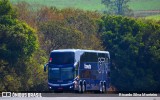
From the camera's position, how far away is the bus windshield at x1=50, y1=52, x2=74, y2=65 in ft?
92.3

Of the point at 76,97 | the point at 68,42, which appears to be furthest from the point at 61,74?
the point at 68,42

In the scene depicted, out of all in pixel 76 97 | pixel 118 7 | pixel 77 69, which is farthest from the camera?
pixel 118 7

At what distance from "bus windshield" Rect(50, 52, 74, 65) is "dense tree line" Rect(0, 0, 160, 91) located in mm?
143

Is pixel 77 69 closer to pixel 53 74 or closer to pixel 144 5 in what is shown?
pixel 53 74

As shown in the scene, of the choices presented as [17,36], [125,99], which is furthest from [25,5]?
[125,99]

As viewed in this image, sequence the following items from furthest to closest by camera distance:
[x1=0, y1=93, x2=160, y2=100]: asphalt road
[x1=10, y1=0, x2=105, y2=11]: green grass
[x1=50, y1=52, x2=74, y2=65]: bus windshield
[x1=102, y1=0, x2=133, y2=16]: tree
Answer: [x1=102, y1=0, x2=133, y2=16]: tree → [x1=10, y1=0, x2=105, y2=11]: green grass → [x1=50, y1=52, x2=74, y2=65]: bus windshield → [x1=0, y1=93, x2=160, y2=100]: asphalt road

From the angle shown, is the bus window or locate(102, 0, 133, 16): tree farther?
locate(102, 0, 133, 16): tree

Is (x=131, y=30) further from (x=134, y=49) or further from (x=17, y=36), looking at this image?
(x=17, y=36)

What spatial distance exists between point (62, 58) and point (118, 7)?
1.46 metres

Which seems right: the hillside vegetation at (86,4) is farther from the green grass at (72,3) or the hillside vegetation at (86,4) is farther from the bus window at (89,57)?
the bus window at (89,57)

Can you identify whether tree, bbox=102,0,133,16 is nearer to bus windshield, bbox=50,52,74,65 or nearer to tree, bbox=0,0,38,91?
bus windshield, bbox=50,52,74,65

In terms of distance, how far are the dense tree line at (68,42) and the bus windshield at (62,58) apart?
0.47ft

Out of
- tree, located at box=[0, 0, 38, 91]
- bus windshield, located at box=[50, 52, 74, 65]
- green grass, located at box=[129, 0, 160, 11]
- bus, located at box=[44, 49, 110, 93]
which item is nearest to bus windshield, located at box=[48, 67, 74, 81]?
bus, located at box=[44, 49, 110, 93]

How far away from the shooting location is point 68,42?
28359mm
